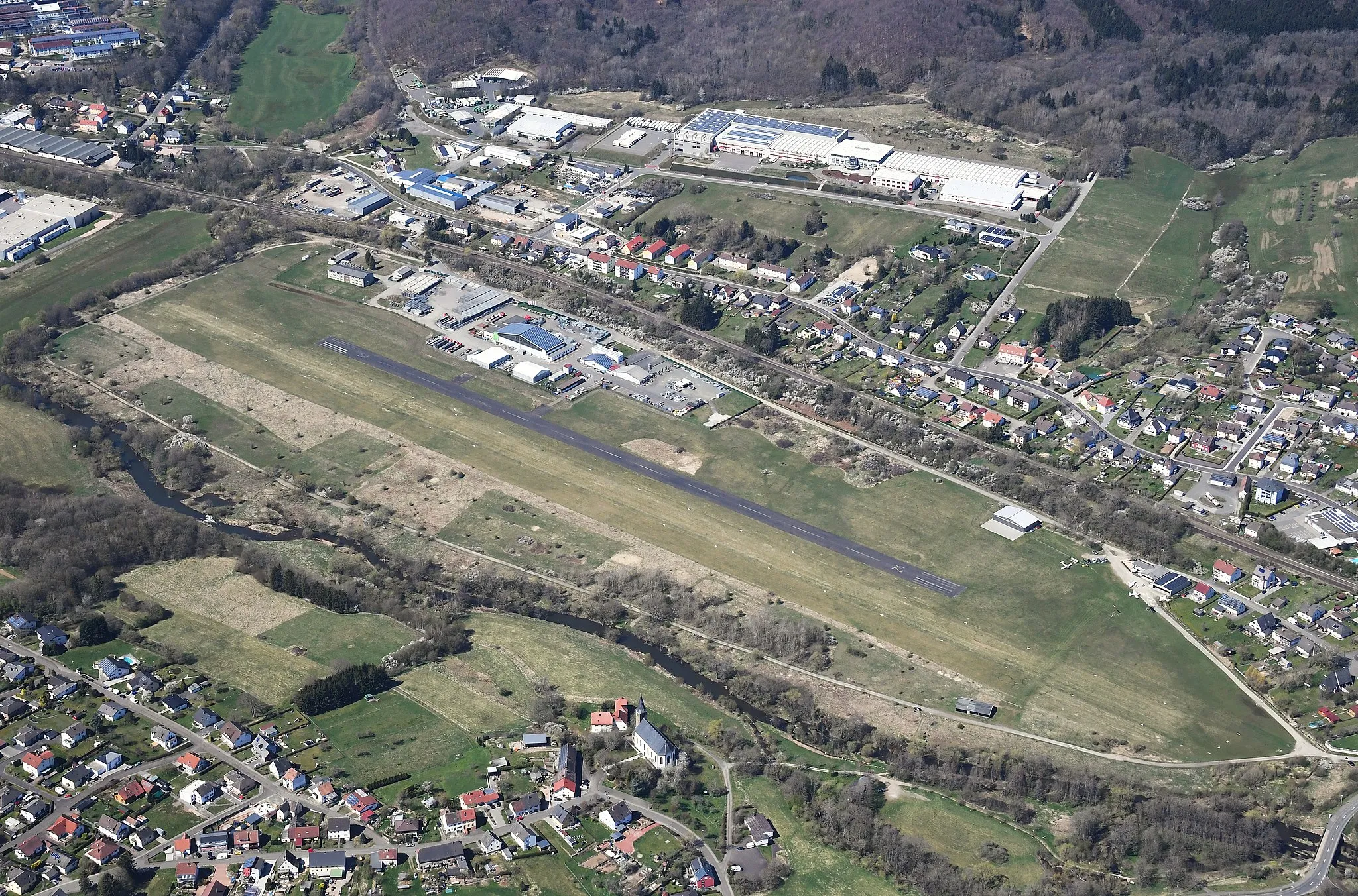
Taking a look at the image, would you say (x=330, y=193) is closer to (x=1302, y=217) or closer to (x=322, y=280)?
(x=322, y=280)

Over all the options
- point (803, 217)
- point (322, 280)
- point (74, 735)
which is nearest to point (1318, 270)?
point (803, 217)

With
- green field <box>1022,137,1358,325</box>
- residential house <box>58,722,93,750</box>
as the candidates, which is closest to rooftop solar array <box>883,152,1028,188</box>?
green field <box>1022,137,1358,325</box>

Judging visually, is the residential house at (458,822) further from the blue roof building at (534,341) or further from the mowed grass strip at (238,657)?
the blue roof building at (534,341)

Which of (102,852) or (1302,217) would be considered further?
(1302,217)

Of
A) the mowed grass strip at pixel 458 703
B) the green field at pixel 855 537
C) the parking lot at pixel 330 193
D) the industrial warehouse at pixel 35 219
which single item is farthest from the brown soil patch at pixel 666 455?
the industrial warehouse at pixel 35 219

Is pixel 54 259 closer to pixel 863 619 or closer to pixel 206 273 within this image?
pixel 206 273

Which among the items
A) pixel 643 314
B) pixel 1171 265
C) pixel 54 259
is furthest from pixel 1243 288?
pixel 54 259
